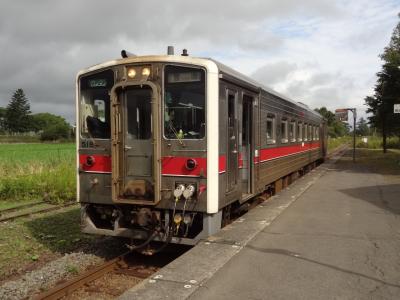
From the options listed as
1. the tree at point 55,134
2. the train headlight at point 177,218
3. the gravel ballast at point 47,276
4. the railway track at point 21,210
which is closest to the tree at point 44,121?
the tree at point 55,134

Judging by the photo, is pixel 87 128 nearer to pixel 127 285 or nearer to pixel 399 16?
pixel 127 285

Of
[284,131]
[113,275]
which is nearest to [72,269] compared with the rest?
[113,275]

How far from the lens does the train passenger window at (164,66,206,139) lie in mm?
6461

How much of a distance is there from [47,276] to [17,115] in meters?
127

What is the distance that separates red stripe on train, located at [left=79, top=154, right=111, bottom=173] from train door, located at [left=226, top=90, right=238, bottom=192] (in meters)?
1.91

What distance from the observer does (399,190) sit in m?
12.8

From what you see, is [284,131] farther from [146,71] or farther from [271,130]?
[146,71]

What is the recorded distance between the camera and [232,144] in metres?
7.46

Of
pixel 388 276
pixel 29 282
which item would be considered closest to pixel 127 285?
pixel 29 282

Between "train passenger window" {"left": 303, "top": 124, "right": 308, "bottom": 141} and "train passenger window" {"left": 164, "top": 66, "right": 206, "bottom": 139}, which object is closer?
"train passenger window" {"left": 164, "top": 66, "right": 206, "bottom": 139}

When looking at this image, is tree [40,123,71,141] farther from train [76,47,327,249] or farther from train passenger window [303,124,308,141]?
train [76,47,327,249]

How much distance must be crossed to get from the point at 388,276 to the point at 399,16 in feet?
65.3

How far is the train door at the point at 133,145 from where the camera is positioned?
6656 millimetres

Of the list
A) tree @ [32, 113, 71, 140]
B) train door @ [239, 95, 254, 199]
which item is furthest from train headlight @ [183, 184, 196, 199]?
tree @ [32, 113, 71, 140]
